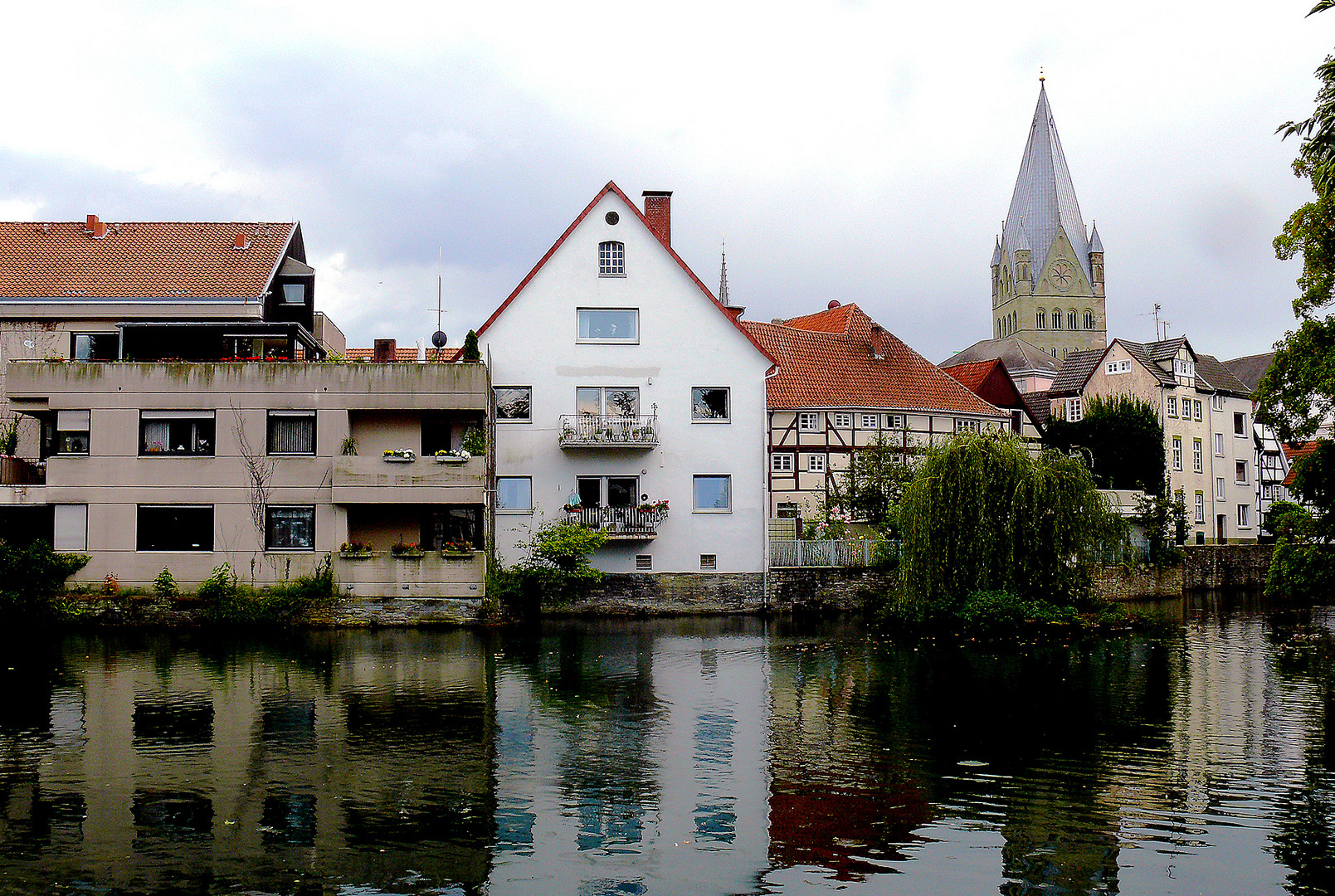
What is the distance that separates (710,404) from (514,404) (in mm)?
6839

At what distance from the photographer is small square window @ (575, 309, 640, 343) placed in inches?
1619

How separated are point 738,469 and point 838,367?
16.9 meters

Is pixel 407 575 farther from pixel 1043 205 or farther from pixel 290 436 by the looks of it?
pixel 1043 205

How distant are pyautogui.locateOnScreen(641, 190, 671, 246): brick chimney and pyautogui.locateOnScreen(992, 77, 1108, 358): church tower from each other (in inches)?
4200

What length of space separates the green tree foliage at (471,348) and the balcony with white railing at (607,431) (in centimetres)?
395

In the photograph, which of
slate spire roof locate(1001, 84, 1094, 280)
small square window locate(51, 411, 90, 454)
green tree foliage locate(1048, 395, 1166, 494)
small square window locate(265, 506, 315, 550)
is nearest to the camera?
small square window locate(51, 411, 90, 454)

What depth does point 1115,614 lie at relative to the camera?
3344 cm

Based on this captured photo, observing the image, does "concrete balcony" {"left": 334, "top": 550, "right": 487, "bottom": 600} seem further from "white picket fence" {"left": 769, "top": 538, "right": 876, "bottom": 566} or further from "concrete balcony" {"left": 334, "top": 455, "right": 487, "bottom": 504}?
"white picket fence" {"left": 769, "top": 538, "right": 876, "bottom": 566}

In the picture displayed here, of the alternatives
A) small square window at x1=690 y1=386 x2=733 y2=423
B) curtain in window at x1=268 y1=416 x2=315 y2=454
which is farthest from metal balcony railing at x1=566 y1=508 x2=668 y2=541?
curtain in window at x1=268 y1=416 x2=315 y2=454

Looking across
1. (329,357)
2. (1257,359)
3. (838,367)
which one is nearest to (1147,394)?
(838,367)

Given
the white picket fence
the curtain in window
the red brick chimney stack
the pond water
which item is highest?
the red brick chimney stack

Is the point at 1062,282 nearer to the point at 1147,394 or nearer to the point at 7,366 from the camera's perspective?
the point at 1147,394

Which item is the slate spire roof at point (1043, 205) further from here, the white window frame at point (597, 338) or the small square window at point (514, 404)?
the small square window at point (514, 404)

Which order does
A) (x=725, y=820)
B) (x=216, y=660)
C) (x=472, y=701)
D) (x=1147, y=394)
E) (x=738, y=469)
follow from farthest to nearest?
1. (x=1147, y=394)
2. (x=738, y=469)
3. (x=216, y=660)
4. (x=472, y=701)
5. (x=725, y=820)
